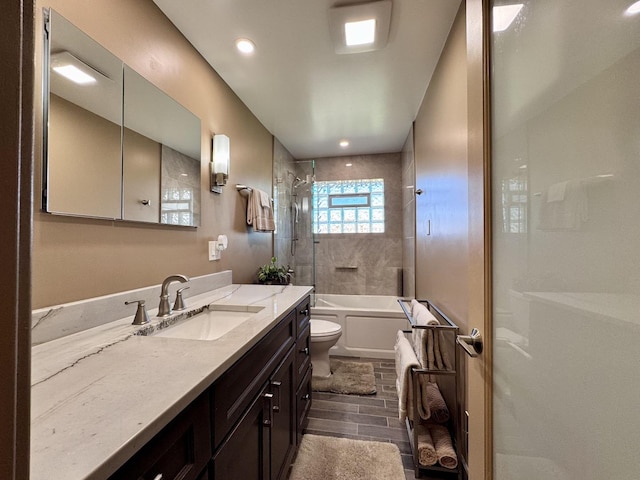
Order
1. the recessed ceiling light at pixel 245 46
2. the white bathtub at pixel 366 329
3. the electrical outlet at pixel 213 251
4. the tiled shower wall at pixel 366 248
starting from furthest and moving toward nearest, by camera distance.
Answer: the tiled shower wall at pixel 366 248
the white bathtub at pixel 366 329
the electrical outlet at pixel 213 251
the recessed ceiling light at pixel 245 46

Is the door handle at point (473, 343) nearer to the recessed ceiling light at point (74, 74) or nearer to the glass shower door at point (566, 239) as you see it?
the glass shower door at point (566, 239)

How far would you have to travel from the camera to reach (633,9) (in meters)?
0.39

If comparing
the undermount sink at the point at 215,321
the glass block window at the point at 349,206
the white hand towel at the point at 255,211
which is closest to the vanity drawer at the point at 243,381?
the undermount sink at the point at 215,321

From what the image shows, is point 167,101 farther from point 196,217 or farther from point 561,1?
point 561,1

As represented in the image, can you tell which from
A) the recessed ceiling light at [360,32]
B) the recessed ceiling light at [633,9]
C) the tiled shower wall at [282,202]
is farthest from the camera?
the tiled shower wall at [282,202]

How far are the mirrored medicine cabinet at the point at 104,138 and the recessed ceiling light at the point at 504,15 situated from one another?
1404 mm

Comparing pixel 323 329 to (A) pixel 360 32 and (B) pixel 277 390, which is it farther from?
(A) pixel 360 32

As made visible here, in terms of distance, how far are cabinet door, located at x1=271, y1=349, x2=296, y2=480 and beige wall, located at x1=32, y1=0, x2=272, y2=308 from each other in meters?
0.79

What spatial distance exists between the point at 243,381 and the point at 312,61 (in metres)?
1.98

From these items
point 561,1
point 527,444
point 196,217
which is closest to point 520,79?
point 561,1

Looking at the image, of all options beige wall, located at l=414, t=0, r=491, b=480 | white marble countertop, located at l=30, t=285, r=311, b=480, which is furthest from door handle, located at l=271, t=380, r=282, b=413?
beige wall, located at l=414, t=0, r=491, b=480

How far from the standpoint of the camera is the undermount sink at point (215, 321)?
1260 millimetres

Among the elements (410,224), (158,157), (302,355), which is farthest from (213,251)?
(410,224)

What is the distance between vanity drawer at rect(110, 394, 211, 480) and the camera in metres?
0.49
